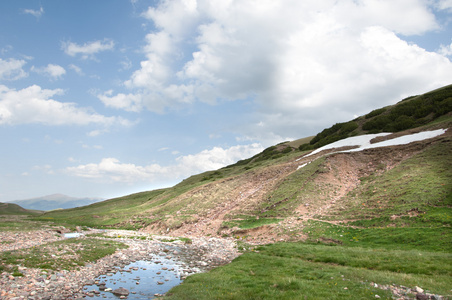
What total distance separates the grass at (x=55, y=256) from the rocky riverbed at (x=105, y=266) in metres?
0.81

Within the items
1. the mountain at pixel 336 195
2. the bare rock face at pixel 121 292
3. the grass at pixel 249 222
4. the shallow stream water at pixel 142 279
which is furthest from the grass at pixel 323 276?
the grass at pixel 249 222

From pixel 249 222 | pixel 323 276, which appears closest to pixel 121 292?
pixel 323 276

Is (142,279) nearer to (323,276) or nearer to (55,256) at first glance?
(55,256)

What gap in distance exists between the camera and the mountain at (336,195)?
29.1 meters

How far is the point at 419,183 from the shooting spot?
32.3 m

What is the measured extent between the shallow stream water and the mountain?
13.8 m

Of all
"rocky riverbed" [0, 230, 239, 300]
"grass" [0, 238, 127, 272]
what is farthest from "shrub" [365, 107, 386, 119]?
"grass" [0, 238, 127, 272]

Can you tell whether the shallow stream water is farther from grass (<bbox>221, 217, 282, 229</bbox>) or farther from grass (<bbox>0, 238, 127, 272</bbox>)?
grass (<bbox>221, 217, 282, 229</bbox>)

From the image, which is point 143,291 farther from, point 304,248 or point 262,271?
point 304,248

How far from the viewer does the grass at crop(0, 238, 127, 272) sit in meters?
18.5

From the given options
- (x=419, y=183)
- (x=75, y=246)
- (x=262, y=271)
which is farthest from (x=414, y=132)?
(x=75, y=246)

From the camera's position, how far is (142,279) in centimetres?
1877

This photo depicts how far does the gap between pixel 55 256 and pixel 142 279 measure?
28.2 feet

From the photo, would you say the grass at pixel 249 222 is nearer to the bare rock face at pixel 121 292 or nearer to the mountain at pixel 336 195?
the mountain at pixel 336 195
